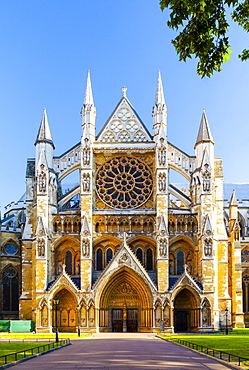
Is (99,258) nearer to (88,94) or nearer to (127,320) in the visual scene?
(127,320)

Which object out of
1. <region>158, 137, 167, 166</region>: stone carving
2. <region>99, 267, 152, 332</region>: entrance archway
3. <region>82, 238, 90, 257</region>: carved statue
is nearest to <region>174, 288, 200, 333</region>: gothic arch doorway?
<region>99, 267, 152, 332</region>: entrance archway

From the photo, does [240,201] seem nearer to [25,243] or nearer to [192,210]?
[192,210]

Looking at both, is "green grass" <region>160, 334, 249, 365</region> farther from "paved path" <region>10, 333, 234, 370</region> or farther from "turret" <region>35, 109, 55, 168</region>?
"turret" <region>35, 109, 55, 168</region>

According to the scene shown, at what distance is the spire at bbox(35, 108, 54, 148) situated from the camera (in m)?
56.4

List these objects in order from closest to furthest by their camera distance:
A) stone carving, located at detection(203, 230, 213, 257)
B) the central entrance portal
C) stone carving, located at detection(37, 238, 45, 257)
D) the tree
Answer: the tree
stone carving, located at detection(203, 230, 213, 257)
stone carving, located at detection(37, 238, 45, 257)
the central entrance portal

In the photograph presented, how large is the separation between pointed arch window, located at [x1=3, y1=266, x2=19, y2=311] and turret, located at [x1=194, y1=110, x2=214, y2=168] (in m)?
24.1

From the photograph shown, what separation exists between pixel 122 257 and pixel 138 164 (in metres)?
10.1

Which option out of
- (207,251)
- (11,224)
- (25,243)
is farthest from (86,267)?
(11,224)

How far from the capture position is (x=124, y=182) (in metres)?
55.7

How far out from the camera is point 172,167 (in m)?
57.1

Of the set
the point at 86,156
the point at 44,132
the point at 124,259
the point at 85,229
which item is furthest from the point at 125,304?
the point at 44,132

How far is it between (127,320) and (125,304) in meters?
1.56

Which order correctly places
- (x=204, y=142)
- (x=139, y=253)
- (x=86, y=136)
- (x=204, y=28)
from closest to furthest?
(x=204, y=28) → (x=139, y=253) → (x=86, y=136) → (x=204, y=142)

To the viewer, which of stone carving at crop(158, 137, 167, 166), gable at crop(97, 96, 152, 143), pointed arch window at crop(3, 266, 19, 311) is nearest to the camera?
stone carving at crop(158, 137, 167, 166)
